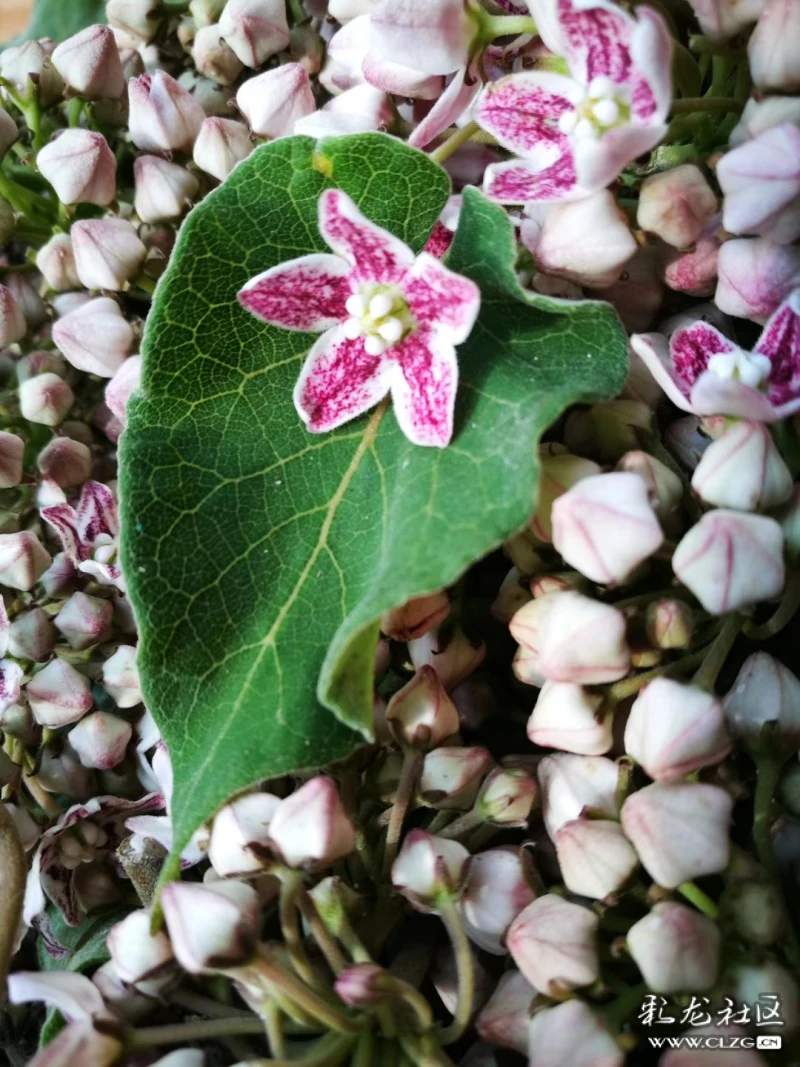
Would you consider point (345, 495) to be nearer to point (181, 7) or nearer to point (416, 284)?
point (416, 284)

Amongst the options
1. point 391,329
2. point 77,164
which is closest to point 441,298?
point 391,329

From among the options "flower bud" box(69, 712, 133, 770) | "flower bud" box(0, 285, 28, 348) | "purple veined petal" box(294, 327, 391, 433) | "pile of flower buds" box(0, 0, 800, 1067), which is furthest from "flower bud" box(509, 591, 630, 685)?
"flower bud" box(0, 285, 28, 348)

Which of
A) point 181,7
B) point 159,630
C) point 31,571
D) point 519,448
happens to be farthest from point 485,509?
point 181,7

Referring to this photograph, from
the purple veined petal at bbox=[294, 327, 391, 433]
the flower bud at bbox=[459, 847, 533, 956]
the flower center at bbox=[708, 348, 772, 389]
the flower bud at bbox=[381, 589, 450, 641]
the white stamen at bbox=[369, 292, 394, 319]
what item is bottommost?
the flower bud at bbox=[459, 847, 533, 956]

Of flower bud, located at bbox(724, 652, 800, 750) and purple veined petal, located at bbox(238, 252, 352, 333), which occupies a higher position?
purple veined petal, located at bbox(238, 252, 352, 333)

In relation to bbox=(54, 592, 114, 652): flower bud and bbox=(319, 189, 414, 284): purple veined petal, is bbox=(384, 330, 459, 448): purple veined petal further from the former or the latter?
bbox=(54, 592, 114, 652): flower bud

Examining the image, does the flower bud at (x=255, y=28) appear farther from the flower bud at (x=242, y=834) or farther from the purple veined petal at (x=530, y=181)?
the flower bud at (x=242, y=834)
